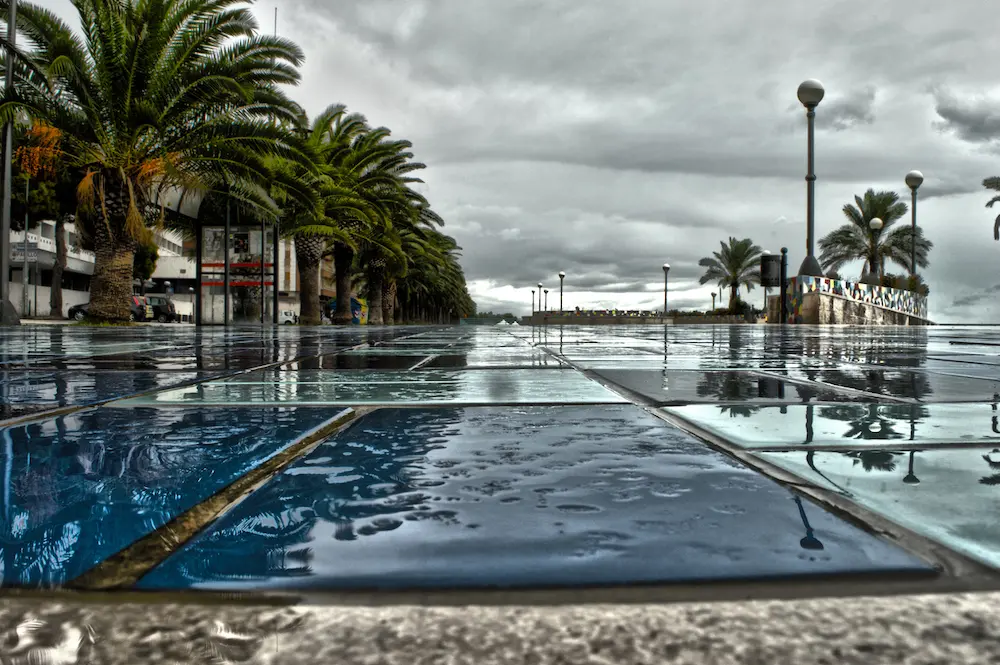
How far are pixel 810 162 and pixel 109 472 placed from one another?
2224 centimetres

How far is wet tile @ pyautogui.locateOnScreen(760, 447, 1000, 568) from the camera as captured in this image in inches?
34.7

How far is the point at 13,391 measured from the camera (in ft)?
9.04

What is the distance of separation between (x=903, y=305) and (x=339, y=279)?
29.1 metres

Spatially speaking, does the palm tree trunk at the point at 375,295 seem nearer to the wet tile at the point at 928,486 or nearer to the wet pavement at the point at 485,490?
the wet pavement at the point at 485,490

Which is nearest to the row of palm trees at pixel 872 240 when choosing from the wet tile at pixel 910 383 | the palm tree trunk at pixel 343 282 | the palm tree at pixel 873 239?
the palm tree at pixel 873 239

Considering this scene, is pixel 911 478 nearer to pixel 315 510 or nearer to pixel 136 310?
pixel 315 510

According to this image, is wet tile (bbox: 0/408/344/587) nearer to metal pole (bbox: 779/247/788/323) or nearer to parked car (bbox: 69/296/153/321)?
metal pole (bbox: 779/247/788/323)

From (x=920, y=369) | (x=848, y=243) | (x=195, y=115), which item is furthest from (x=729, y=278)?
(x=920, y=369)

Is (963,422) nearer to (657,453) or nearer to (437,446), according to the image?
(657,453)

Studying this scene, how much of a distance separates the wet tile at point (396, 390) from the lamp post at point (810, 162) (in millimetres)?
18925

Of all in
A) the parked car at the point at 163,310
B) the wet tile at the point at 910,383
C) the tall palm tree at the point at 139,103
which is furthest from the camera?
the parked car at the point at 163,310

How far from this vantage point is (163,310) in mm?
46719

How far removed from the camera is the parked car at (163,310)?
4656 cm

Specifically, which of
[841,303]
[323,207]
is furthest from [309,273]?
[841,303]
